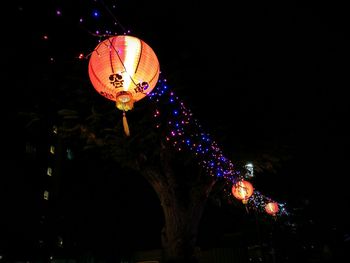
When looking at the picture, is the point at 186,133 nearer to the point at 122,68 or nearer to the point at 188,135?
the point at 188,135

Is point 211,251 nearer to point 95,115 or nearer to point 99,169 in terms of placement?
point 99,169

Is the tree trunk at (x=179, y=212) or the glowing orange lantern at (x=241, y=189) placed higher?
the glowing orange lantern at (x=241, y=189)

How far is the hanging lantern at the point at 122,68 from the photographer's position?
4.55m

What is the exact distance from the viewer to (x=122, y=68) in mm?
4555

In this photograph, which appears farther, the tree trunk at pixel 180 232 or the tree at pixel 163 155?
the tree trunk at pixel 180 232

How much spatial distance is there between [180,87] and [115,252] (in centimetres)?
1066

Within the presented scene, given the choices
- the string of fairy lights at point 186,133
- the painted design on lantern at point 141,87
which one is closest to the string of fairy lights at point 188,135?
the string of fairy lights at point 186,133

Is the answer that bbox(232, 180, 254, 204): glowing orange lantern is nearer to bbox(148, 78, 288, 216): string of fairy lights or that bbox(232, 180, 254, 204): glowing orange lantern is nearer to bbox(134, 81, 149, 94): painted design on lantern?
bbox(148, 78, 288, 216): string of fairy lights

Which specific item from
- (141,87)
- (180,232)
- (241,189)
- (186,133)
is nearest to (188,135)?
(186,133)

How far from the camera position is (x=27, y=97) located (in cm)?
796

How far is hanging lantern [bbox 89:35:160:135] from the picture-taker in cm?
455

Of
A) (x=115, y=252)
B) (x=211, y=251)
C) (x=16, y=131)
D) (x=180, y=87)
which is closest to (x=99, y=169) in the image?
(x=115, y=252)

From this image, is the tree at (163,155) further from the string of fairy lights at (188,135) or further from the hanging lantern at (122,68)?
the hanging lantern at (122,68)

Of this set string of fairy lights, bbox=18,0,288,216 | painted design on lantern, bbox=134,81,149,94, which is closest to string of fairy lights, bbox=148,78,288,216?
string of fairy lights, bbox=18,0,288,216
